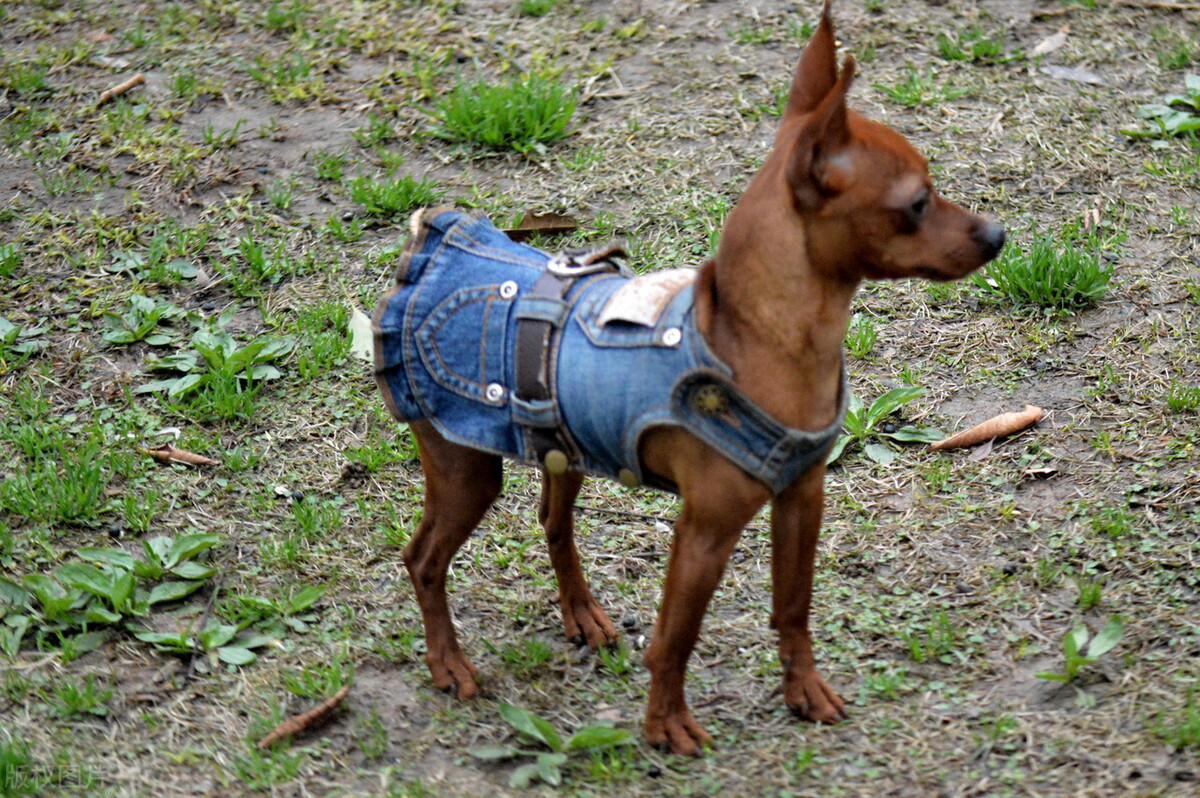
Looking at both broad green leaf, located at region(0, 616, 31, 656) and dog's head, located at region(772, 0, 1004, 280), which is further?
broad green leaf, located at region(0, 616, 31, 656)

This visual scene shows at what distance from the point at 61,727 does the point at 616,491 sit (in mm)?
1944

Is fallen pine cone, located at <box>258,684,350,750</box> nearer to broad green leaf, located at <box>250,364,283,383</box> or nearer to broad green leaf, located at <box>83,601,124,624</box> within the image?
broad green leaf, located at <box>83,601,124,624</box>

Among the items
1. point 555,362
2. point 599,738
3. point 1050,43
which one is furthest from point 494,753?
point 1050,43

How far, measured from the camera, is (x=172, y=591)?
4.06 metres

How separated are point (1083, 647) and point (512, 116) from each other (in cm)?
367

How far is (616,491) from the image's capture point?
4.54 meters

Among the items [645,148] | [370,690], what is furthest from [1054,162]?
[370,690]

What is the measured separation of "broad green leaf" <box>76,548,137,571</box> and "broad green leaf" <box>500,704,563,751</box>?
1.45 metres

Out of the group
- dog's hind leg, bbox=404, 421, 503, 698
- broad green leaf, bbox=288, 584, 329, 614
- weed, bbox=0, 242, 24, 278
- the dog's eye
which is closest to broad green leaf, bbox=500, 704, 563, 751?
dog's hind leg, bbox=404, 421, 503, 698

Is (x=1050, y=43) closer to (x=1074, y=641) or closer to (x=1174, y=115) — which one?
(x=1174, y=115)

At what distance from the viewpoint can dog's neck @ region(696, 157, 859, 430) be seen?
296 cm

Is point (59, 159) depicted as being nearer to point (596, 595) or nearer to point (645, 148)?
point (645, 148)

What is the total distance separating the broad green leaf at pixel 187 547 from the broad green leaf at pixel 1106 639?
2.75m

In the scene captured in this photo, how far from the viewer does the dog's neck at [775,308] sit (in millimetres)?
2961
